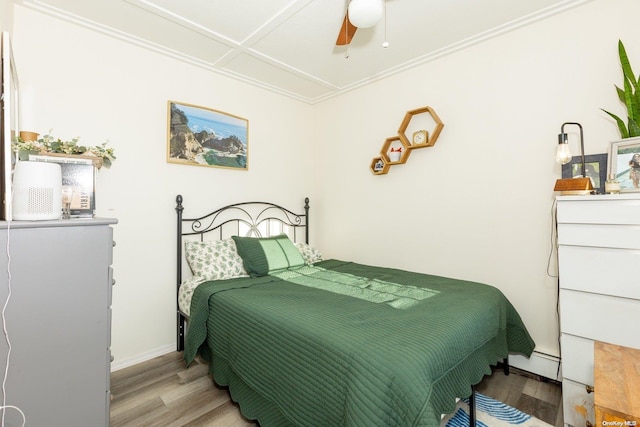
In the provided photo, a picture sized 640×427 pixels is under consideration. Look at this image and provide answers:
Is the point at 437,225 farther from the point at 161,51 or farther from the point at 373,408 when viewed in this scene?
the point at 161,51

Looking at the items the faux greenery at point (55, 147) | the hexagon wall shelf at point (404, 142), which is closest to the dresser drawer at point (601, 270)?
the hexagon wall shelf at point (404, 142)

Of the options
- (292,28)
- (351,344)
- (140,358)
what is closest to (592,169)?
(351,344)

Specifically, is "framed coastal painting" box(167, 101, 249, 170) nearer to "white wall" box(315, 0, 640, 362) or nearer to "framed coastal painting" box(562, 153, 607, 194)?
"white wall" box(315, 0, 640, 362)

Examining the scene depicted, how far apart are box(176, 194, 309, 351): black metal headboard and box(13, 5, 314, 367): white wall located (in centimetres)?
8

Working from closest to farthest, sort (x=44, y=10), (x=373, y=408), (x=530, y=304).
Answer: (x=373, y=408) < (x=44, y=10) < (x=530, y=304)

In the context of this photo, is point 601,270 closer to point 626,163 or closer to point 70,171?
point 626,163

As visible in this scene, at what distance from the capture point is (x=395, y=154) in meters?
2.99

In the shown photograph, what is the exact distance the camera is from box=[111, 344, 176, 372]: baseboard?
2.37m

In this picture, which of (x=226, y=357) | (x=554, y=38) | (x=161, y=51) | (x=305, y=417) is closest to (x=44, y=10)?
(x=161, y=51)

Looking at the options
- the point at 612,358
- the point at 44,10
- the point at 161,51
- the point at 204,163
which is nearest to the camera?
the point at 612,358

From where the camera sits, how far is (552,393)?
203 centimetres

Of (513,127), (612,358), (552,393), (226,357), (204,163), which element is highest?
(513,127)

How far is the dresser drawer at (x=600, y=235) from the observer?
1.56 metres

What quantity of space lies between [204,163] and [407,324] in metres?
2.27
